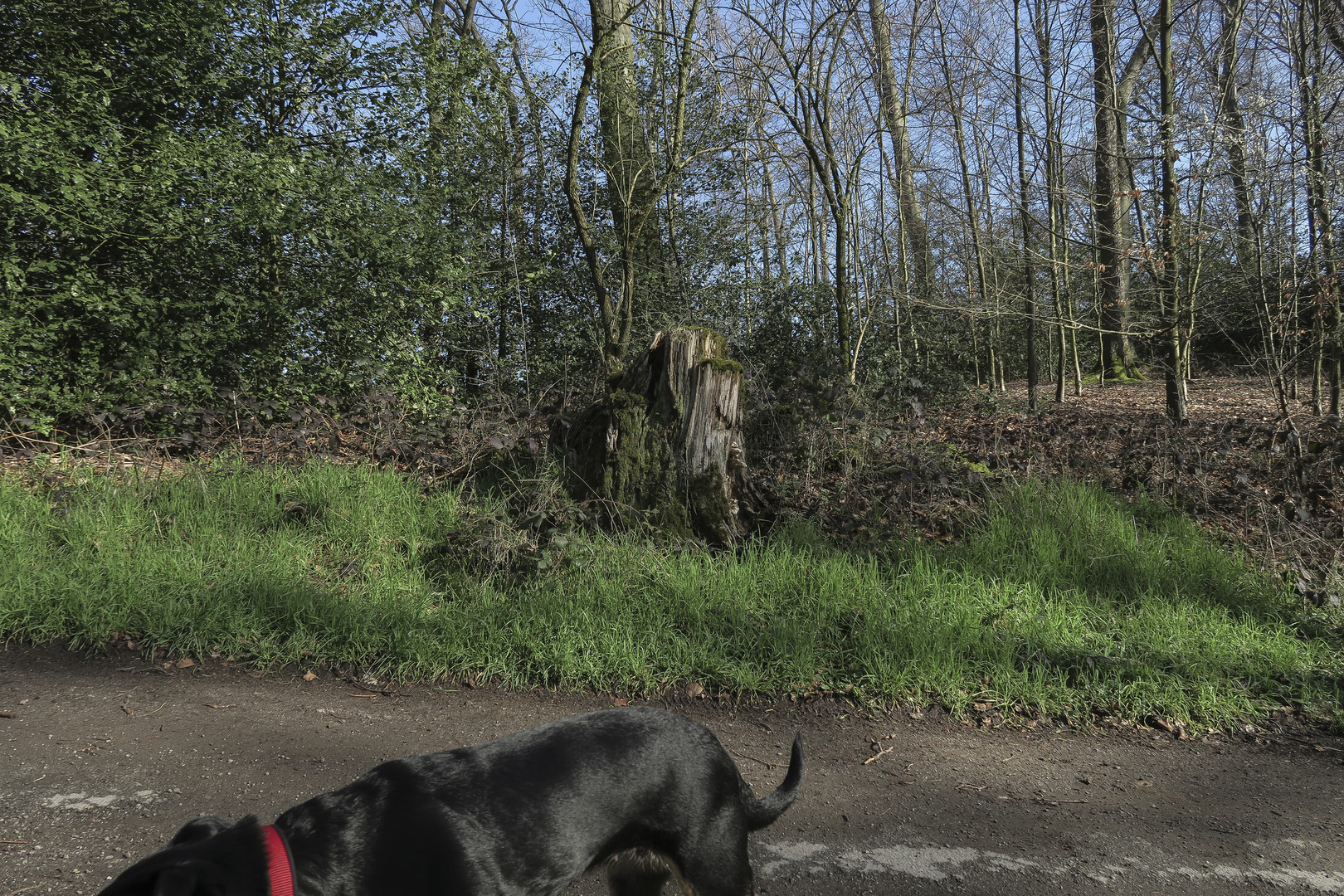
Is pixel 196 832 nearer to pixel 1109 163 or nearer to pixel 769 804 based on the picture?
pixel 769 804

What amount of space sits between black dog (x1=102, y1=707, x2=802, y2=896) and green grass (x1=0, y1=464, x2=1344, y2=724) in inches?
80.3

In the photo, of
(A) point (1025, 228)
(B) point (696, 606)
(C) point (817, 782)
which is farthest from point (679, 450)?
(A) point (1025, 228)

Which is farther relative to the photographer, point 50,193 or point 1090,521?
point 50,193

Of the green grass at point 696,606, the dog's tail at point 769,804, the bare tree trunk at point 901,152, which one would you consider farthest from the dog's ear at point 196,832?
the bare tree trunk at point 901,152

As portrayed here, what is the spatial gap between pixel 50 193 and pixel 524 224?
517cm

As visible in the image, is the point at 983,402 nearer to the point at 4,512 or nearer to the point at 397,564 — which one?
the point at 397,564

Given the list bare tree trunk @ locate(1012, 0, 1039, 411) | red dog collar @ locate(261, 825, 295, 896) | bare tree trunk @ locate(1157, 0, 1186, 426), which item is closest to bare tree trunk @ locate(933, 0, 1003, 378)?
bare tree trunk @ locate(1012, 0, 1039, 411)

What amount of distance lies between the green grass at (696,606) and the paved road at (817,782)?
261 mm

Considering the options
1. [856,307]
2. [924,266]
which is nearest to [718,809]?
[856,307]

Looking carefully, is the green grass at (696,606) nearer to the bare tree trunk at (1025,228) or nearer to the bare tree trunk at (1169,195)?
the bare tree trunk at (1169,195)

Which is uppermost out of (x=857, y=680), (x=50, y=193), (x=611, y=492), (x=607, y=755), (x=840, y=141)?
(x=840, y=141)

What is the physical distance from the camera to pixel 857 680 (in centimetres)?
420

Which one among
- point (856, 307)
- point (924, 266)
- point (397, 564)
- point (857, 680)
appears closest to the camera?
Answer: point (857, 680)

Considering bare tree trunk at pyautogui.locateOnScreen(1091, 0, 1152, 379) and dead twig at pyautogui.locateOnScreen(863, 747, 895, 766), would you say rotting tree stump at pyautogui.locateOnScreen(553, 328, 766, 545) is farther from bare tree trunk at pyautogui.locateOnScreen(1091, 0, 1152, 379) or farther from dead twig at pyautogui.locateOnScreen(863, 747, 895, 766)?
bare tree trunk at pyautogui.locateOnScreen(1091, 0, 1152, 379)
